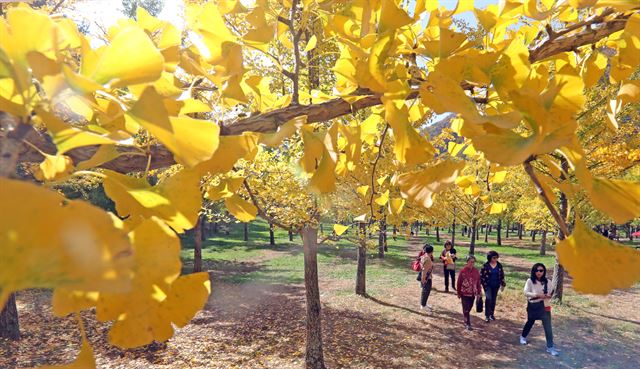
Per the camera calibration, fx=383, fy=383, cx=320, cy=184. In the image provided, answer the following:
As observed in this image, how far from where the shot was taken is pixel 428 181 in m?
0.54

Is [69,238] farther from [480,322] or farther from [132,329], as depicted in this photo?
[480,322]

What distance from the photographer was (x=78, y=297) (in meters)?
0.31

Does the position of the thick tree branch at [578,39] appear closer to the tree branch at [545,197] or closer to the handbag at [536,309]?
the tree branch at [545,197]

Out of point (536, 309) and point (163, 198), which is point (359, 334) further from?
point (163, 198)

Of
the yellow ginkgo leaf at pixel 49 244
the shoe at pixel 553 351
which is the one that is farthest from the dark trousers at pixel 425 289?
the yellow ginkgo leaf at pixel 49 244

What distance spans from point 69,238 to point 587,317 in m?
10.2

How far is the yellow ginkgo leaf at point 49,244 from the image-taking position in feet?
0.57

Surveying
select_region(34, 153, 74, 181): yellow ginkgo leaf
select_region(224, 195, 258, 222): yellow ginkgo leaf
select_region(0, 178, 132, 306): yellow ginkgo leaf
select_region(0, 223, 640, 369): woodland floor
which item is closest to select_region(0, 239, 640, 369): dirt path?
select_region(0, 223, 640, 369): woodland floor

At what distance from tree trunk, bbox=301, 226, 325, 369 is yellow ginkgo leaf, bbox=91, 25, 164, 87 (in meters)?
5.82

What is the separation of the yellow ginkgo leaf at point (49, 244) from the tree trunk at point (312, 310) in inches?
233

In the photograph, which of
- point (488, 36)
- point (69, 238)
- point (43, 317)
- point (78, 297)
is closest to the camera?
point (69, 238)

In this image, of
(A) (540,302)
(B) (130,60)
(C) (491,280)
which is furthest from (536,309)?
(B) (130,60)

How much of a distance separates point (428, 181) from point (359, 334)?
723 centimetres

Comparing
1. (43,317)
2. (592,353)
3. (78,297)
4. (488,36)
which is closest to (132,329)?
(78,297)
